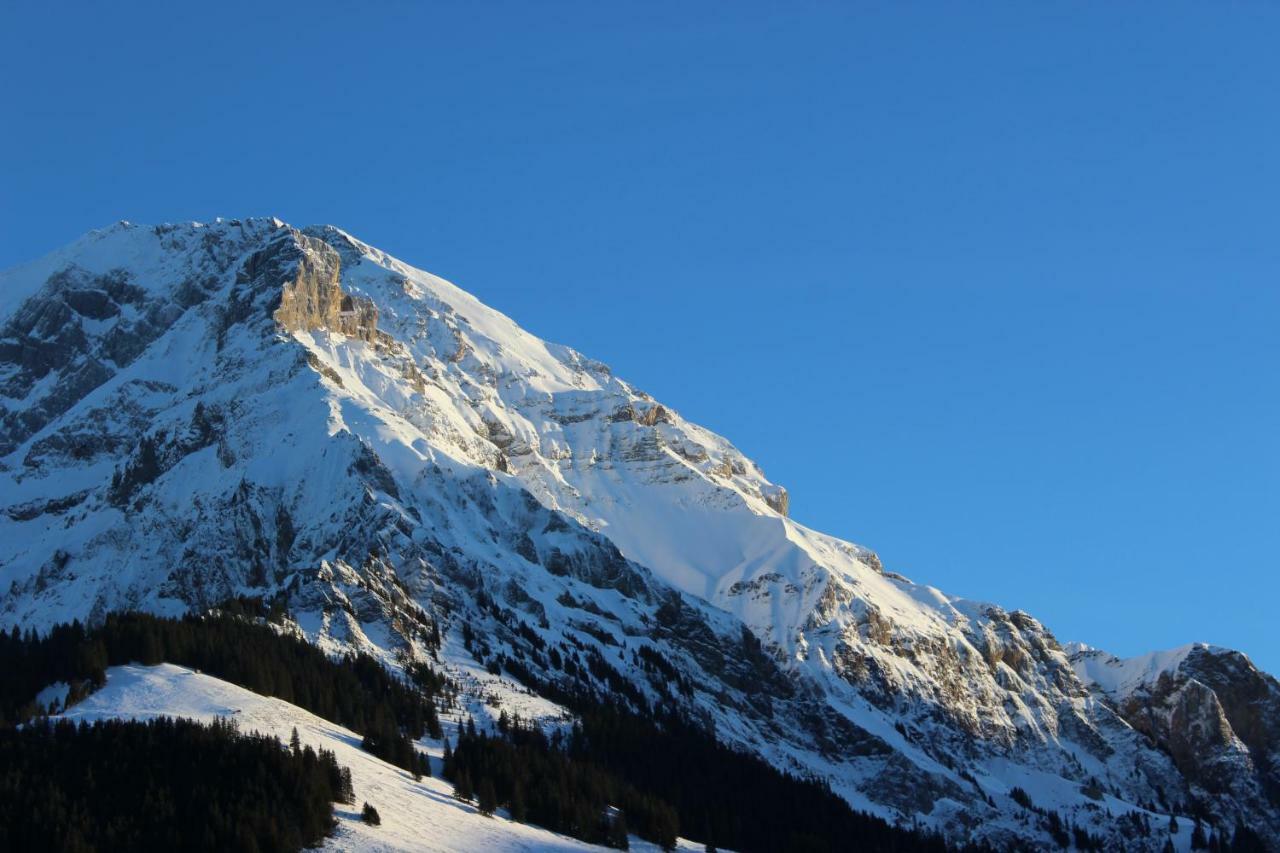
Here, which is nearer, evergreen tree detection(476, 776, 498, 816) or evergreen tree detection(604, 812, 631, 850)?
evergreen tree detection(476, 776, 498, 816)

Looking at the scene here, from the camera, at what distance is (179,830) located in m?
156

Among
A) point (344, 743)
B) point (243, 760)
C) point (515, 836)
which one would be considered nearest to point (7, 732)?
point (243, 760)

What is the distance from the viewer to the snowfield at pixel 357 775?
17075 cm

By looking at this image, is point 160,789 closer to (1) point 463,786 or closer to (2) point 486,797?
(1) point 463,786

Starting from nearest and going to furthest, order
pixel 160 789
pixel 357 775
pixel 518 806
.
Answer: pixel 160 789
pixel 357 775
pixel 518 806

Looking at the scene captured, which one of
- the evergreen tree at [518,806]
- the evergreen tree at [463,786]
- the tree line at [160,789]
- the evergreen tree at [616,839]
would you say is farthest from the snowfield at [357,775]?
the tree line at [160,789]

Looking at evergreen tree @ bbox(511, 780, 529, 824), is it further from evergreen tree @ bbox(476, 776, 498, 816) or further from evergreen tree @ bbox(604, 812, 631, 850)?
evergreen tree @ bbox(604, 812, 631, 850)

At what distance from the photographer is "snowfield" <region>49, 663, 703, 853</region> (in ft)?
560

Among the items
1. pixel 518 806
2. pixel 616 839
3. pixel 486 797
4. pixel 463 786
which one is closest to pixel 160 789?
pixel 463 786

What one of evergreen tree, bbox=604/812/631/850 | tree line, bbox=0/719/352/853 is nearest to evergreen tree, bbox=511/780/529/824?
evergreen tree, bbox=604/812/631/850

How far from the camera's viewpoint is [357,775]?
592 ft

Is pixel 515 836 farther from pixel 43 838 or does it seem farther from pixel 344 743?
pixel 43 838

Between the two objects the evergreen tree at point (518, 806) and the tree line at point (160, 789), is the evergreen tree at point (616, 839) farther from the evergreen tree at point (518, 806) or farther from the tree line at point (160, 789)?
the tree line at point (160, 789)

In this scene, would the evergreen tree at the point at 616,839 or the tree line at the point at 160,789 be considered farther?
the evergreen tree at the point at 616,839
